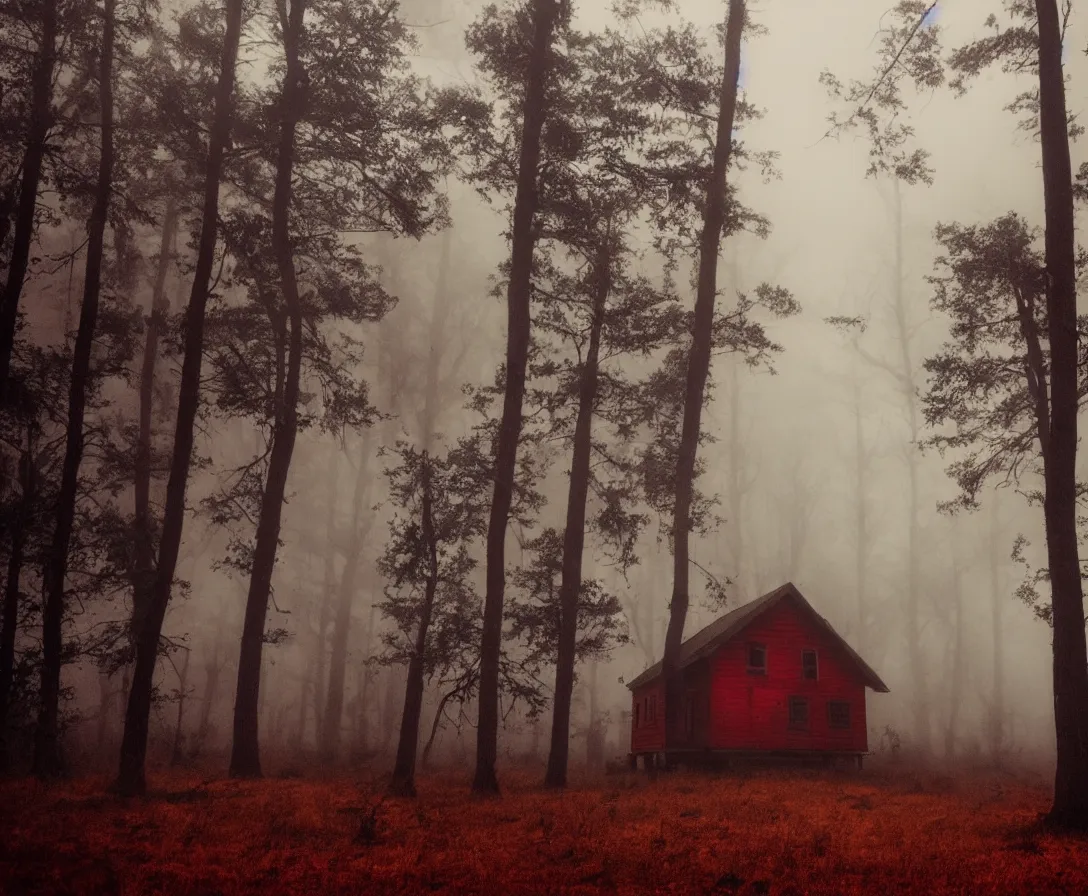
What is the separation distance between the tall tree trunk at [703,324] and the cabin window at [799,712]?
8.50 meters

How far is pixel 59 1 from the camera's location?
16500 millimetres

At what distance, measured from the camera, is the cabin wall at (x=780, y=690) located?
84.6 ft

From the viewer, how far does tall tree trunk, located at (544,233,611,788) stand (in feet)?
62.4

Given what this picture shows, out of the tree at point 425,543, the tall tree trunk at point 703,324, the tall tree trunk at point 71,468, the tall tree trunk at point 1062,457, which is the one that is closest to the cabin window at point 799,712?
the tall tree trunk at point 703,324

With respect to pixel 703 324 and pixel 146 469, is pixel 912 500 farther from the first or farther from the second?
pixel 146 469

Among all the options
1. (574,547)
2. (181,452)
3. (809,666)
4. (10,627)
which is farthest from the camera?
(809,666)

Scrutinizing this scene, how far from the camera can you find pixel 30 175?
1555 cm

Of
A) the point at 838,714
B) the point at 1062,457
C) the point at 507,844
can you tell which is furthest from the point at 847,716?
the point at 507,844

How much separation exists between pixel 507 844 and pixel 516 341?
10.3m

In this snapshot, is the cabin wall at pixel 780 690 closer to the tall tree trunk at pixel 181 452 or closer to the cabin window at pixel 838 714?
the cabin window at pixel 838 714

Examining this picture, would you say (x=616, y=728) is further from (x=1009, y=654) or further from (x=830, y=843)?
(x=830, y=843)

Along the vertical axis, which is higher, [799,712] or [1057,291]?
[1057,291]

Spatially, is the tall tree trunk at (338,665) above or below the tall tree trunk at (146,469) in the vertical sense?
below

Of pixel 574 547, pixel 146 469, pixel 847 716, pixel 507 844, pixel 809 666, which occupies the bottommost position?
pixel 847 716
